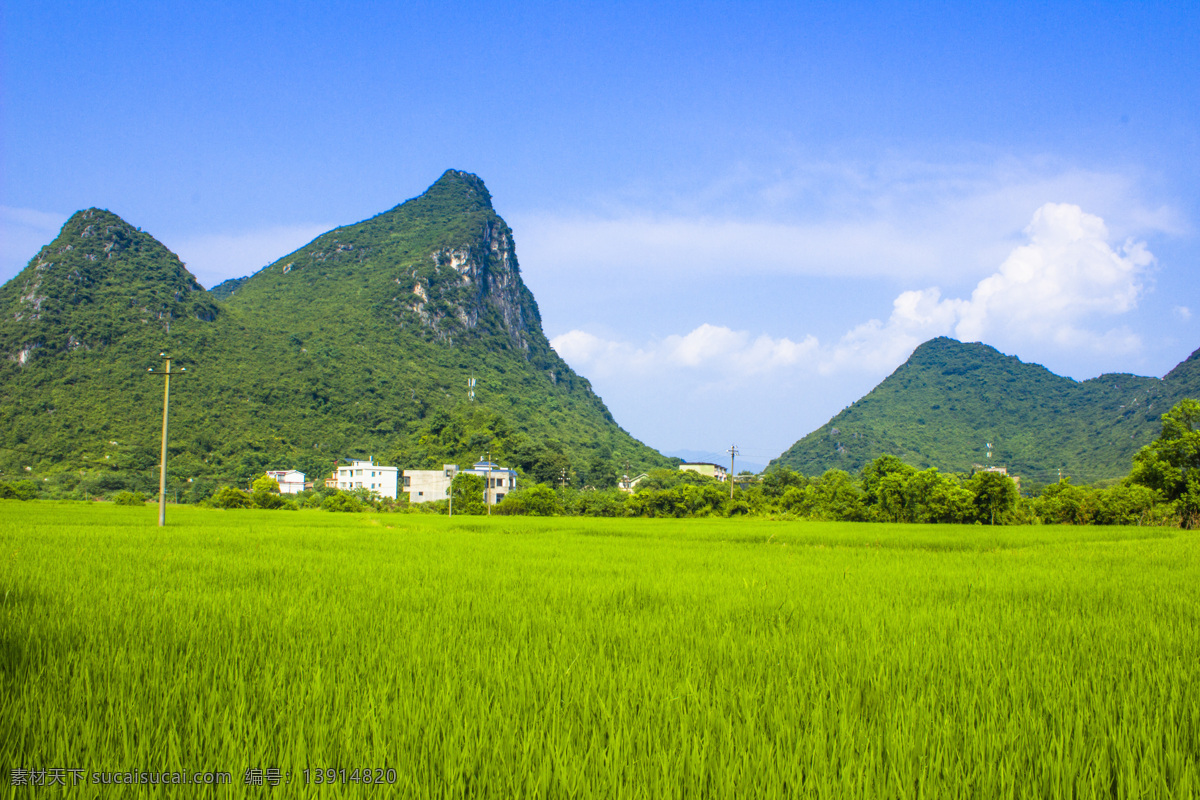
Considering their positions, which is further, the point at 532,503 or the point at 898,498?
the point at 532,503

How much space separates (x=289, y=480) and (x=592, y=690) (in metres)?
57.0

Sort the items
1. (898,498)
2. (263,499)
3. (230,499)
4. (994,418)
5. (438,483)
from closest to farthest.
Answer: (898,498) → (230,499) → (263,499) → (438,483) → (994,418)

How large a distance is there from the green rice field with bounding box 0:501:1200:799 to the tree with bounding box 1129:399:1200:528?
2746 cm

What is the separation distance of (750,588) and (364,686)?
14.4 feet

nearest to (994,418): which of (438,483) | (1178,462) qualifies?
(1178,462)

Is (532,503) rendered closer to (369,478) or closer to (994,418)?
(369,478)

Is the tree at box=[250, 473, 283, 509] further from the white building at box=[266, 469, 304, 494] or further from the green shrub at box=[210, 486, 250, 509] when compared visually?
the white building at box=[266, 469, 304, 494]

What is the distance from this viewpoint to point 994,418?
92.9 m

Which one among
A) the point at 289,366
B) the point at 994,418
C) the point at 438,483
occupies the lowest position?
the point at 438,483

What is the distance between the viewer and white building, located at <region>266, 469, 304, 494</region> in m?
52.6

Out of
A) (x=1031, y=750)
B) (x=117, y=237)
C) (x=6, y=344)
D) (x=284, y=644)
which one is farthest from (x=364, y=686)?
(x=117, y=237)

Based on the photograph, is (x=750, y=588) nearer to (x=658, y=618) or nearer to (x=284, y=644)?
(x=658, y=618)

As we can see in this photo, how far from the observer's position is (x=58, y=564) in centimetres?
696

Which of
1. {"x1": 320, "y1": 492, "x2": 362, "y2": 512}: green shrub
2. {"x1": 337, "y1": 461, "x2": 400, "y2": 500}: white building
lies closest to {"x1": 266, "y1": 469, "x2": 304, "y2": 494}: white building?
{"x1": 337, "y1": 461, "x2": 400, "y2": 500}: white building
